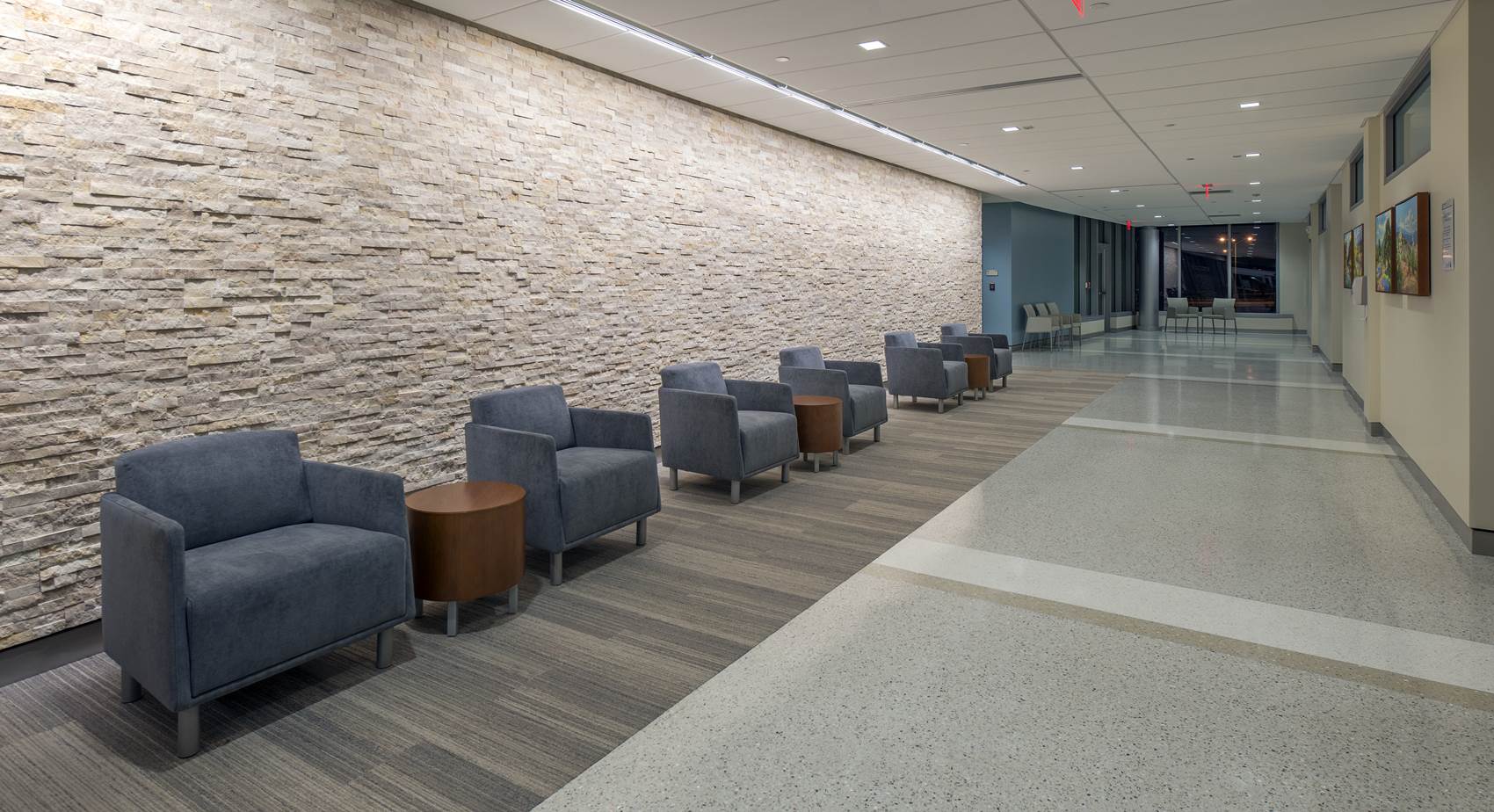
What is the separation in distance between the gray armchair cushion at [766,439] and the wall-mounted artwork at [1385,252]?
4.67 meters

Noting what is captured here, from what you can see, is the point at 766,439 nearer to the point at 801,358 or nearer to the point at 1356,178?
the point at 801,358

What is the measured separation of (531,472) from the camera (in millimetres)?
4105

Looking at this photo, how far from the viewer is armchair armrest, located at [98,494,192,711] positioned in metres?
2.50

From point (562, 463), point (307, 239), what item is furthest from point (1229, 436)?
point (307, 239)

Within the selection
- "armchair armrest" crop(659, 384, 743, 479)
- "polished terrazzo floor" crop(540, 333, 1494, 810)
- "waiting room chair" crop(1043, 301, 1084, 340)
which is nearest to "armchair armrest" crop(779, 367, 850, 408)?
"armchair armrest" crop(659, 384, 743, 479)

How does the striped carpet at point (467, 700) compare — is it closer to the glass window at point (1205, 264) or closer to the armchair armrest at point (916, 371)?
the armchair armrest at point (916, 371)

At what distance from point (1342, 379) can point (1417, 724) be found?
1106 cm

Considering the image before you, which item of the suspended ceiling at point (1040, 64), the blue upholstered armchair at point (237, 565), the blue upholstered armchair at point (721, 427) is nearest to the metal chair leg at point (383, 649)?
the blue upholstered armchair at point (237, 565)

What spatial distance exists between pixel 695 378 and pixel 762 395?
57 centimetres

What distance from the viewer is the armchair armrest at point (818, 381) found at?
713 centimetres

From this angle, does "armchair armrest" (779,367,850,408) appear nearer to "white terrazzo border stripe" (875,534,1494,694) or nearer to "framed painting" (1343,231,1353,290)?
"white terrazzo border stripe" (875,534,1494,694)

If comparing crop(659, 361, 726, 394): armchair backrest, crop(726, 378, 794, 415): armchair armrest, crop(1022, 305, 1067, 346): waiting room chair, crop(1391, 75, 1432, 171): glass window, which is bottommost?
crop(726, 378, 794, 415): armchair armrest

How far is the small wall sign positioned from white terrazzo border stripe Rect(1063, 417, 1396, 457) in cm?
242

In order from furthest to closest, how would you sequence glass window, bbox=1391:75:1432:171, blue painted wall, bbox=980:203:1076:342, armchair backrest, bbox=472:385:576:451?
1. blue painted wall, bbox=980:203:1076:342
2. glass window, bbox=1391:75:1432:171
3. armchair backrest, bbox=472:385:576:451
